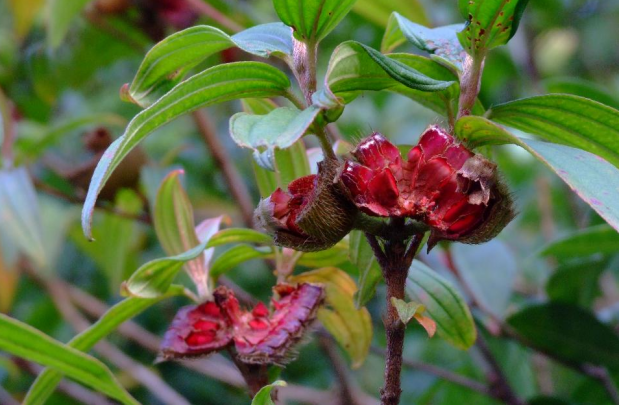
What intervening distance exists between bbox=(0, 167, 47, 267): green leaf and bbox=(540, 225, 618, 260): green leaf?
69 centimetres

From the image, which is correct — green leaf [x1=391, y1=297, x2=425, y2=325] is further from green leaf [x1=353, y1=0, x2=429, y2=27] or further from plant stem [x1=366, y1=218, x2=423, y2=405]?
green leaf [x1=353, y1=0, x2=429, y2=27]

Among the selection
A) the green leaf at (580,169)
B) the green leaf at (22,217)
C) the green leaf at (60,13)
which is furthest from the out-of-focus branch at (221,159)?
the green leaf at (580,169)

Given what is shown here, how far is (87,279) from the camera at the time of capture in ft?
6.57

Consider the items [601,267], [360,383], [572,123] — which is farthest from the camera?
[360,383]

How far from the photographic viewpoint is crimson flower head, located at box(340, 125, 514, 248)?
0.54m

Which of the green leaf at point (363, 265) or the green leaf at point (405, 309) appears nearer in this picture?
the green leaf at point (405, 309)

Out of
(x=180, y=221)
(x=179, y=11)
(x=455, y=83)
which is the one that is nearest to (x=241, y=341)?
(x=180, y=221)

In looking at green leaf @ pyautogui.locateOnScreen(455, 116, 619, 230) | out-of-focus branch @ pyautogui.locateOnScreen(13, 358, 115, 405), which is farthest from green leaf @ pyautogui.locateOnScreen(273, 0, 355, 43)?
out-of-focus branch @ pyautogui.locateOnScreen(13, 358, 115, 405)

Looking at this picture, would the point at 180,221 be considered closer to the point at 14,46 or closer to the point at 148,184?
the point at 148,184

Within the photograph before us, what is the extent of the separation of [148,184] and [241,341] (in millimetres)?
606

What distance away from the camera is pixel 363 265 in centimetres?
68

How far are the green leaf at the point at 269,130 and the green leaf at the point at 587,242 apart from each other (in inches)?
22.5

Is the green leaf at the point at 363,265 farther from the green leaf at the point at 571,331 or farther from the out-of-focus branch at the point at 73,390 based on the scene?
the out-of-focus branch at the point at 73,390

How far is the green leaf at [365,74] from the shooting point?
1.90ft
